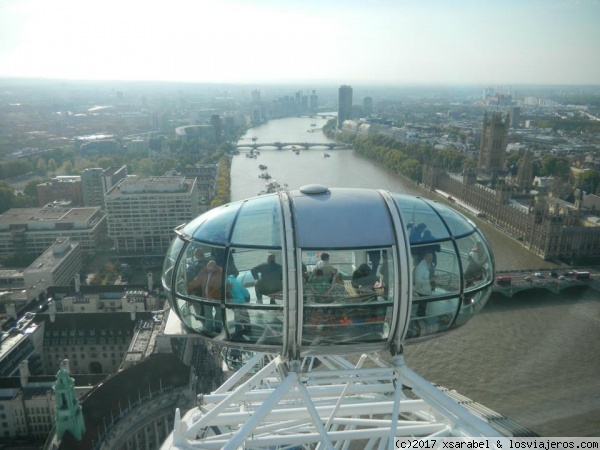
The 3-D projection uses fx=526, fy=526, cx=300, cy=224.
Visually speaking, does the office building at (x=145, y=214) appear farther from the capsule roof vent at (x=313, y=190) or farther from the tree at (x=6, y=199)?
the capsule roof vent at (x=313, y=190)

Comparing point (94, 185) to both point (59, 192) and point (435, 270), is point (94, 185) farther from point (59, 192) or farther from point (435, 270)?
point (435, 270)

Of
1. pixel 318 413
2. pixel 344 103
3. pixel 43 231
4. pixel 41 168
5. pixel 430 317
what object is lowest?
pixel 41 168

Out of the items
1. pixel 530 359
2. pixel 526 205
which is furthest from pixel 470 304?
pixel 526 205

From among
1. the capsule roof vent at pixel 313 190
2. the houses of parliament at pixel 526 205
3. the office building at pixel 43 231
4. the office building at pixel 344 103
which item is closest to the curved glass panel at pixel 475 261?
the capsule roof vent at pixel 313 190

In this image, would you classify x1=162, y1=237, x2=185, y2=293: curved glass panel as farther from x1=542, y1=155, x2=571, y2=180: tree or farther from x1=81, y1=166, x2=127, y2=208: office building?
x1=542, y1=155, x2=571, y2=180: tree

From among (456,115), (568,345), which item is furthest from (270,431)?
(456,115)

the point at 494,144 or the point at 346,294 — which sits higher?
the point at 346,294
